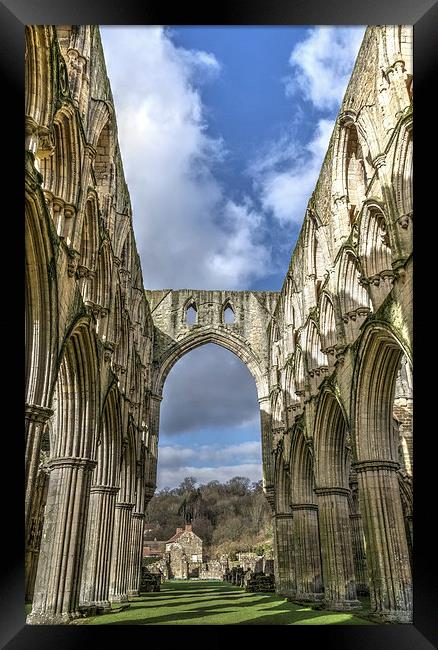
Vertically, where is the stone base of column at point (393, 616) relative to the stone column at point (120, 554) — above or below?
below

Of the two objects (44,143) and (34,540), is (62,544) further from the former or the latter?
(34,540)

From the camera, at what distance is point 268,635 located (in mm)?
5082

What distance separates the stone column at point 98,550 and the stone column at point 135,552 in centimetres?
616

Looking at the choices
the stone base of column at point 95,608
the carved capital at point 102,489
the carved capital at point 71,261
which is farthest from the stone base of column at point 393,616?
the carved capital at point 71,261

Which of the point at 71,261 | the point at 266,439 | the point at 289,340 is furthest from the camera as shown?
the point at 266,439

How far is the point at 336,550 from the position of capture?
15.2 m

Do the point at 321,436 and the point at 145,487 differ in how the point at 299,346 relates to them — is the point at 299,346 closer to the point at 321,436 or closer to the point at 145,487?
the point at 321,436

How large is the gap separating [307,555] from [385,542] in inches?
309

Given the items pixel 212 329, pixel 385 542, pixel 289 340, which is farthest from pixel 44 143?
pixel 212 329

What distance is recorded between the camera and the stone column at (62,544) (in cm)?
1037

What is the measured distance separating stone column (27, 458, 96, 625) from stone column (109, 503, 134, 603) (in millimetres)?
7529

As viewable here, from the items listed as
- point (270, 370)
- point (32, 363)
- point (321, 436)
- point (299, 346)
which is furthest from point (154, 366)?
point (32, 363)
